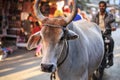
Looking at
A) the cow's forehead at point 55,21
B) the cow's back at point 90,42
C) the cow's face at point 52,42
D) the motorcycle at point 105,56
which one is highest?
the cow's forehead at point 55,21

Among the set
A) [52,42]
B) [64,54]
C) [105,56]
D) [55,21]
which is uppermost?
[55,21]

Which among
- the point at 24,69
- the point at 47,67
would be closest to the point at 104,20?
the point at 24,69

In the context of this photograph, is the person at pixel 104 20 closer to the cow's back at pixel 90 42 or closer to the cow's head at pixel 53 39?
the cow's back at pixel 90 42

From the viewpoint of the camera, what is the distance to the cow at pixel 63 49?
372cm

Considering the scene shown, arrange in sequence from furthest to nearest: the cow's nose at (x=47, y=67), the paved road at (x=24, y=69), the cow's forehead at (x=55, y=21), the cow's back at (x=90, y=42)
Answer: the paved road at (x=24, y=69), the cow's back at (x=90, y=42), the cow's forehead at (x=55, y=21), the cow's nose at (x=47, y=67)

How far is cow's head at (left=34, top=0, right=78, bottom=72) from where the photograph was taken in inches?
143

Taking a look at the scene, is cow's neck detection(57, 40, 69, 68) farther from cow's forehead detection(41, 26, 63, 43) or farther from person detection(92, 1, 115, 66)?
person detection(92, 1, 115, 66)

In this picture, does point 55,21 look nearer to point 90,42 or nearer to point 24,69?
point 90,42

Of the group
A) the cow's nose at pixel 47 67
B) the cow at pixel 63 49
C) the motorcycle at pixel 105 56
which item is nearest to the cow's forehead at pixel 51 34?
the cow at pixel 63 49

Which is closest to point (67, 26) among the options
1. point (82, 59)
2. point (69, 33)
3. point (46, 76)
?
point (69, 33)

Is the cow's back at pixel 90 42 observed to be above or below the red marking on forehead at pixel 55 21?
below

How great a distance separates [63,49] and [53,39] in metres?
0.29

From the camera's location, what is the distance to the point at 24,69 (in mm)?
7695

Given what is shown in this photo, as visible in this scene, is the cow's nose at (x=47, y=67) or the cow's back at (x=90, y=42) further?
the cow's back at (x=90, y=42)
